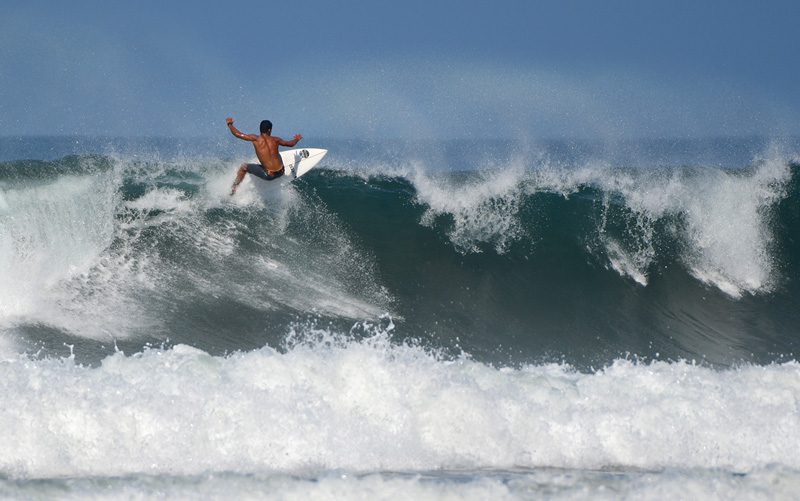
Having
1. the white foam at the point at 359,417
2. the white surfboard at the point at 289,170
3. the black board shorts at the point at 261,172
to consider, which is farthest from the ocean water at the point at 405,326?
the black board shorts at the point at 261,172

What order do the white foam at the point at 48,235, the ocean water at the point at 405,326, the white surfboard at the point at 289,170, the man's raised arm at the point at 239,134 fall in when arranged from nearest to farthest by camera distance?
the ocean water at the point at 405,326 < the white foam at the point at 48,235 < the man's raised arm at the point at 239,134 < the white surfboard at the point at 289,170

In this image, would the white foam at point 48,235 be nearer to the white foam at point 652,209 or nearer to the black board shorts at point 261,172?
the black board shorts at point 261,172

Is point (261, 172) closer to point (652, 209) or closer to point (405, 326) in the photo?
point (405, 326)

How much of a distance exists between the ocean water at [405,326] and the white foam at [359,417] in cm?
2

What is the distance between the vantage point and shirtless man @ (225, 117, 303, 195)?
1114 cm

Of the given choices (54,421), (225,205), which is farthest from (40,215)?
(54,421)

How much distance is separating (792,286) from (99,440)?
9.49 metres

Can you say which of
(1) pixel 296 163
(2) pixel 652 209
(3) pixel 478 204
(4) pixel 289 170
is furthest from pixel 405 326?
(2) pixel 652 209

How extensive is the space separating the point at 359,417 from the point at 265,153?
17.5ft

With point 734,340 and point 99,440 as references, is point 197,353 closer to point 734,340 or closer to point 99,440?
point 99,440

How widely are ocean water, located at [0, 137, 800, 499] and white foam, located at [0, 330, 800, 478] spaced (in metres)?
0.02

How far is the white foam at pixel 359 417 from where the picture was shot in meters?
6.30

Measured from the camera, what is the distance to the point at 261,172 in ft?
38.1

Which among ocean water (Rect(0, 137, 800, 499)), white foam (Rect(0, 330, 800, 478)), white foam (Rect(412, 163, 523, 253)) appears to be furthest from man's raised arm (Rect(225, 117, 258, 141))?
white foam (Rect(0, 330, 800, 478))
